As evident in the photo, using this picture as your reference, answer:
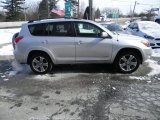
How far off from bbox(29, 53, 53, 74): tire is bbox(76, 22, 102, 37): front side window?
4.18 feet

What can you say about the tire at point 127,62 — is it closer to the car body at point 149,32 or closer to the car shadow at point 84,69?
the car shadow at point 84,69

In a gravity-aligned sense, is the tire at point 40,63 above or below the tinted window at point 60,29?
below

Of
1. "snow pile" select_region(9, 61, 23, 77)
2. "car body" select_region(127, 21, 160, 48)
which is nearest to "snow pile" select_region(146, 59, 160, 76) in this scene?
"car body" select_region(127, 21, 160, 48)

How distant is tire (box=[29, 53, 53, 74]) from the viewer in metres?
8.27

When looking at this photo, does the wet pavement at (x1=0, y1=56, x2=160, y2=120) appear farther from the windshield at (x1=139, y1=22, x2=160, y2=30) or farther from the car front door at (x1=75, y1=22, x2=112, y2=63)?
the windshield at (x1=139, y1=22, x2=160, y2=30)

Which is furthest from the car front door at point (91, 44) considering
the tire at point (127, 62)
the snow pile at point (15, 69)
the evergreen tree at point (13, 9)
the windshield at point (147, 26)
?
the evergreen tree at point (13, 9)

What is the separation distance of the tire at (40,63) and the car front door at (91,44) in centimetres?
94

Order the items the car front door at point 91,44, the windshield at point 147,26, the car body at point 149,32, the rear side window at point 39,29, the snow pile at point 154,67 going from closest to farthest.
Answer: the car front door at point 91,44 → the rear side window at point 39,29 → the snow pile at point 154,67 → the car body at point 149,32 → the windshield at point 147,26

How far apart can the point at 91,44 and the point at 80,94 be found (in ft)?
7.15

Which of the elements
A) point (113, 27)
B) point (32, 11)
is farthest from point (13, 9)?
point (113, 27)

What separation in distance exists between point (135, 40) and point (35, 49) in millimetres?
3100

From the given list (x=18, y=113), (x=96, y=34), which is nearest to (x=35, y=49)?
(x=96, y=34)

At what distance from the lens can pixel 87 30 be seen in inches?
322

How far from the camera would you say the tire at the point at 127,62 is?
827 cm
